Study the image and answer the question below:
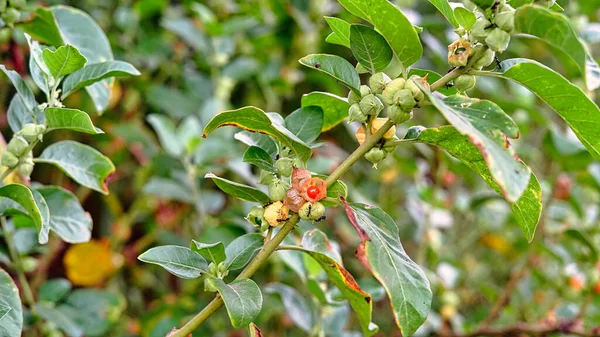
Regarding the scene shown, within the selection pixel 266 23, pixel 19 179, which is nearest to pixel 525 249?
pixel 266 23

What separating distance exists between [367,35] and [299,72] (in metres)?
1.21

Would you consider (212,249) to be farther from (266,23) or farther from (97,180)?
(266,23)

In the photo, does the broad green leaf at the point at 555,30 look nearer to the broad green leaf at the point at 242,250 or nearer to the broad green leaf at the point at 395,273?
the broad green leaf at the point at 395,273

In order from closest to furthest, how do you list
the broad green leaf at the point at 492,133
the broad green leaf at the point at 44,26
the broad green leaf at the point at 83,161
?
the broad green leaf at the point at 492,133 → the broad green leaf at the point at 83,161 → the broad green leaf at the point at 44,26

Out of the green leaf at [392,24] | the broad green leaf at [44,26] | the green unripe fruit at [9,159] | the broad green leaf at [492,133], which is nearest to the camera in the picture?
the broad green leaf at [492,133]

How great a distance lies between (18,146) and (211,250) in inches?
10.0

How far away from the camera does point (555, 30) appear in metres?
0.54

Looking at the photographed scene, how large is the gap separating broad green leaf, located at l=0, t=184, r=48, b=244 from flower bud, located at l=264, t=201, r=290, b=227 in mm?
226

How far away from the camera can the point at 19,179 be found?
0.80 m

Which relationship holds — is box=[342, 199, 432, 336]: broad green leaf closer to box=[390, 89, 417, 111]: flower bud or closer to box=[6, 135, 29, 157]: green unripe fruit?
box=[390, 89, 417, 111]: flower bud

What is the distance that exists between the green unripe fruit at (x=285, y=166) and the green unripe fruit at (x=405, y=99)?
0.14 metres

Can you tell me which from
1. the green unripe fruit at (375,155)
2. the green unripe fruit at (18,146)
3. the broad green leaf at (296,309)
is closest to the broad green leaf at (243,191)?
the green unripe fruit at (375,155)

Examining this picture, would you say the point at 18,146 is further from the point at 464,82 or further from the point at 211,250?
the point at 464,82

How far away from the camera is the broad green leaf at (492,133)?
52 cm
